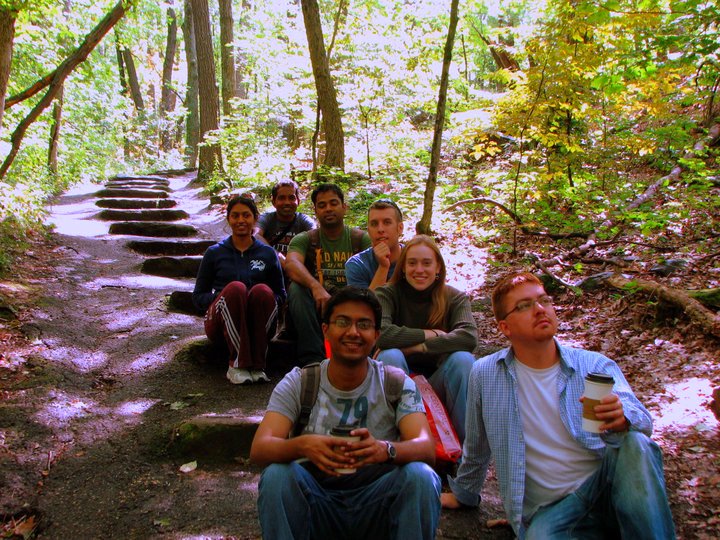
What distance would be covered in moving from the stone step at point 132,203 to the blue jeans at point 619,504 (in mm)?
10370

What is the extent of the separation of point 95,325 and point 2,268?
5.02 feet

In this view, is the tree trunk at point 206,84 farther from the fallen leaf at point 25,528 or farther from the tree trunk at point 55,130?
the fallen leaf at point 25,528

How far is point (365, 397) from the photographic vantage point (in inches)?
91.4

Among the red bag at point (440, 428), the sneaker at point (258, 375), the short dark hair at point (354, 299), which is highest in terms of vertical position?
the short dark hair at point (354, 299)

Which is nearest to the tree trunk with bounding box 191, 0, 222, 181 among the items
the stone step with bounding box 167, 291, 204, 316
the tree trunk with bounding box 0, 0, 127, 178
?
the tree trunk with bounding box 0, 0, 127, 178

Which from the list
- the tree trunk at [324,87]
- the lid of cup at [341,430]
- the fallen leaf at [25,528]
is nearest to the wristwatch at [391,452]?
the lid of cup at [341,430]

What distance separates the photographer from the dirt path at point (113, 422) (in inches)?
106

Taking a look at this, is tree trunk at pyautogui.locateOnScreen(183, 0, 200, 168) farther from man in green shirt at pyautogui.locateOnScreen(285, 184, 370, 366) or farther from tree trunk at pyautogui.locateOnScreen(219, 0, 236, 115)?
man in green shirt at pyautogui.locateOnScreen(285, 184, 370, 366)

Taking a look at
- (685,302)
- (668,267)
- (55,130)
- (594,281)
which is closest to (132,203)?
(55,130)

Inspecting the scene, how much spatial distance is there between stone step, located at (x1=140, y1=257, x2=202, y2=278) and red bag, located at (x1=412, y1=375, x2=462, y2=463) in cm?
517

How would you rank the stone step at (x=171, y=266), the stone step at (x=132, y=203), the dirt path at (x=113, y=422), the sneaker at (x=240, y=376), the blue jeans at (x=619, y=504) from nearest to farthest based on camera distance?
the blue jeans at (x=619, y=504) < the dirt path at (x=113, y=422) < the sneaker at (x=240, y=376) < the stone step at (x=171, y=266) < the stone step at (x=132, y=203)

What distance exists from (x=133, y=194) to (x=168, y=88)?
16888mm

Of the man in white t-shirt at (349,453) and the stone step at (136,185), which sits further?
the stone step at (136,185)

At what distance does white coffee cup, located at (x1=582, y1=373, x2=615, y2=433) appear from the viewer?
72.6 inches
